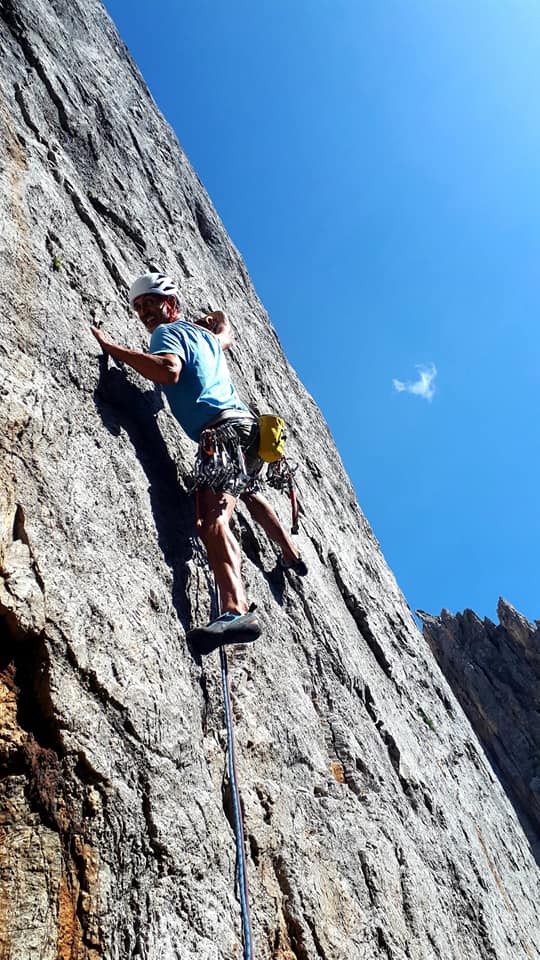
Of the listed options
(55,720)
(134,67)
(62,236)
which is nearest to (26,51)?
(62,236)

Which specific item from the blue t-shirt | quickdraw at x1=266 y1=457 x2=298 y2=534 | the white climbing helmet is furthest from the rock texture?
the white climbing helmet

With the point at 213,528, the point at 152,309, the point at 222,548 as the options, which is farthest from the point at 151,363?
the point at 222,548

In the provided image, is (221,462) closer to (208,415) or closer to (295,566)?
(208,415)

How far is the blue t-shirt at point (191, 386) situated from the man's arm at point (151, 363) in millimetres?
95

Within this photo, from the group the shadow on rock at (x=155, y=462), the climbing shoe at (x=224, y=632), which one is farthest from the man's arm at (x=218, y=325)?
the climbing shoe at (x=224, y=632)

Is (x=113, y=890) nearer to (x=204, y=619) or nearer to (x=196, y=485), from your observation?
(x=204, y=619)

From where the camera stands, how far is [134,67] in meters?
11.0

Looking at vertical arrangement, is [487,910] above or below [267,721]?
below

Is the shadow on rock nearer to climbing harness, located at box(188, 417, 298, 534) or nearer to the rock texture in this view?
climbing harness, located at box(188, 417, 298, 534)

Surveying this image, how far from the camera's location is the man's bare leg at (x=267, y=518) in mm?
5645

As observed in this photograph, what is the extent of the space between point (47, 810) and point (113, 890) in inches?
18.2

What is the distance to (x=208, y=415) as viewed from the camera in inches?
194

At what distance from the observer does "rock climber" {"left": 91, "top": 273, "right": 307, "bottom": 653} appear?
4.16 m

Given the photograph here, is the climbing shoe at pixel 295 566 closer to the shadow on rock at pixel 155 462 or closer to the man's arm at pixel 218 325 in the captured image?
the shadow on rock at pixel 155 462
